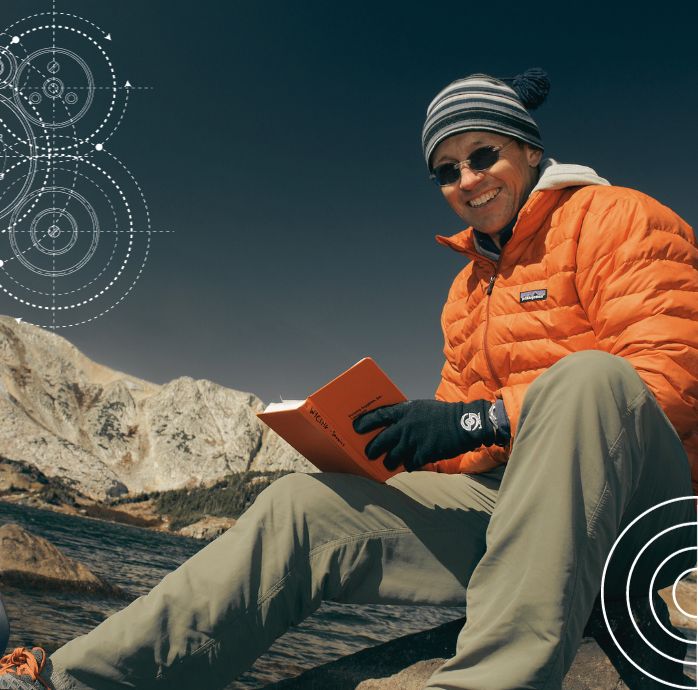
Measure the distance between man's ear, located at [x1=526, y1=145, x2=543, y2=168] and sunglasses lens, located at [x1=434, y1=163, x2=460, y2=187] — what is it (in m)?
0.45

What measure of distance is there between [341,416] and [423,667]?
4.83ft

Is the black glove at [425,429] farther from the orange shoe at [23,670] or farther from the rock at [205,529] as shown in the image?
the rock at [205,529]

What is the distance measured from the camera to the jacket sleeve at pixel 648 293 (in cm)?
222

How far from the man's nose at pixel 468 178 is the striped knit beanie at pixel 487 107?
0.23 meters

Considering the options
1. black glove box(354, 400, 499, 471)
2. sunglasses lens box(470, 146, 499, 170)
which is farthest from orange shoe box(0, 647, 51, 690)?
sunglasses lens box(470, 146, 499, 170)

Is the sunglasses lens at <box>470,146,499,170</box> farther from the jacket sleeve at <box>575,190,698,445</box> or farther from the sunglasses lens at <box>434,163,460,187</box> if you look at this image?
the jacket sleeve at <box>575,190,698,445</box>

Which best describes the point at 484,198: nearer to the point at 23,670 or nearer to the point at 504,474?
the point at 504,474

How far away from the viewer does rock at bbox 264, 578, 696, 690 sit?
277cm

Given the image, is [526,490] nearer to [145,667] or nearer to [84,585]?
[145,667]

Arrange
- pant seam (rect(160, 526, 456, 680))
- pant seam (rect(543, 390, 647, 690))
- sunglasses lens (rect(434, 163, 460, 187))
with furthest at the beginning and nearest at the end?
sunglasses lens (rect(434, 163, 460, 187)), pant seam (rect(160, 526, 456, 680)), pant seam (rect(543, 390, 647, 690))

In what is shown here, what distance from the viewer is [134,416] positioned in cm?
13362

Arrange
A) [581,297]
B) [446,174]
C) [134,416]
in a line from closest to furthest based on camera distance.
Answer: [581,297], [446,174], [134,416]

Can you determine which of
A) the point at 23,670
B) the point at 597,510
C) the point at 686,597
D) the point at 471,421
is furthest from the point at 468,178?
the point at 686,597

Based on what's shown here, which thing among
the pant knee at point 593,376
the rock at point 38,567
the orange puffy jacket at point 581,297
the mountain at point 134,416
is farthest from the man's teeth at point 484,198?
the mountain at point 134,416
